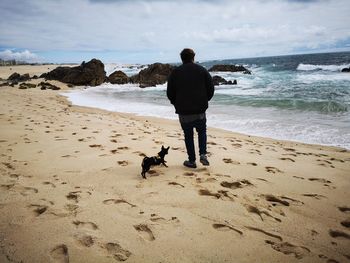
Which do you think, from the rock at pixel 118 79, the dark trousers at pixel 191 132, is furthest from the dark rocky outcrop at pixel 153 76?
the dark trousers at pixel 191 132

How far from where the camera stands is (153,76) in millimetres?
31688

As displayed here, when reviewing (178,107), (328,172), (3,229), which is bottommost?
(328,172)

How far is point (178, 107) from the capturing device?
448cm

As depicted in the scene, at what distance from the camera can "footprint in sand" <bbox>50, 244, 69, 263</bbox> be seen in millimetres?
2354

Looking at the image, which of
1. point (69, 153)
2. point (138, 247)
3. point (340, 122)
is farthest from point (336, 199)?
point (340, 122)

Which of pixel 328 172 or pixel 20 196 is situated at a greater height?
pixel 20 196

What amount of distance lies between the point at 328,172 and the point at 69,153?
16.1ft

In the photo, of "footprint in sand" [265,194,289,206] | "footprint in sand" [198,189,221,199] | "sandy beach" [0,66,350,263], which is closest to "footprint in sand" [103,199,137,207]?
"sandy beach" [0,66,350,263]

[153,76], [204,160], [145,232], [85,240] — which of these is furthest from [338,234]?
[153,76]

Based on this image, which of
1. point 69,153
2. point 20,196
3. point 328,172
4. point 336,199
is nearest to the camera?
point 20,196

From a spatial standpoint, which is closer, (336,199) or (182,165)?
(336,199)

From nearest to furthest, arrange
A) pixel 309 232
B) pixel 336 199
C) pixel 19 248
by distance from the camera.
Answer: pixel 19 248 < pixel 309 232 < pixel 336 199

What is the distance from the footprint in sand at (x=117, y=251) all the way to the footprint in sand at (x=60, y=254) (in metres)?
0.33

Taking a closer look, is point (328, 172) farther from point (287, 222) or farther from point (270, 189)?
point (287, 222)
